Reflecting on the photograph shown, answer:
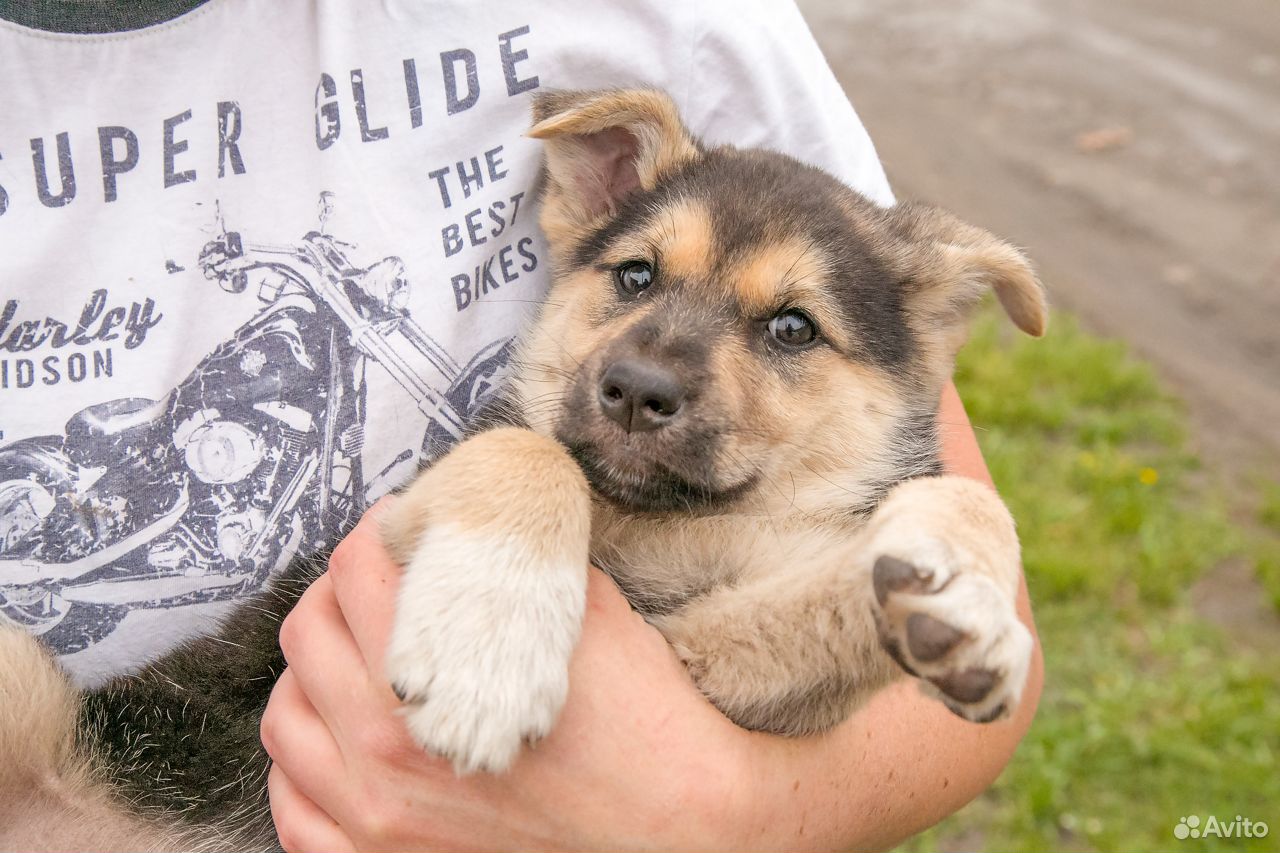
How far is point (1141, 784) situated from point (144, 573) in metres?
3.22

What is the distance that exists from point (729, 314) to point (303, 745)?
1188 millimetres

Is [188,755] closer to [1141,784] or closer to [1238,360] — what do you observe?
[1141,784]

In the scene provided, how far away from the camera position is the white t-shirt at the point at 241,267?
2.05 m

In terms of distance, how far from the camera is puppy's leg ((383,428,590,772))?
1.72 meters

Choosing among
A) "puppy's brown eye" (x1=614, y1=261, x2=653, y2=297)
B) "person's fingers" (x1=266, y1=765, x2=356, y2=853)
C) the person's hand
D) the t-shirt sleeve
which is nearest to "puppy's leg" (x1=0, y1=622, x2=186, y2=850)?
"person's fingers" (x1=266, y1=765, x2=356, y2=853)

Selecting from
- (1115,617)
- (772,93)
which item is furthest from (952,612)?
(1115,617)

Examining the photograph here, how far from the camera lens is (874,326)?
257 centimetres

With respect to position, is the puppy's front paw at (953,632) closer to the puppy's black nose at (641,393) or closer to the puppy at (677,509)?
the puppy at (677,509)

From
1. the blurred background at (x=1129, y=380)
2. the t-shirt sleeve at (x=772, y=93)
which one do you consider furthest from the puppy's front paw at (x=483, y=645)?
the blurred background at (x=1129, y=380)

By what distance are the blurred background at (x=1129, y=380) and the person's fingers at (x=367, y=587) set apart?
2437mm

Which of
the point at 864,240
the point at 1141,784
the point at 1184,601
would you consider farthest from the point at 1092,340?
the point at 864,240

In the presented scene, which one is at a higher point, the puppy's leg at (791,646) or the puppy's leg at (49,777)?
the puppy's leg at (791,646)

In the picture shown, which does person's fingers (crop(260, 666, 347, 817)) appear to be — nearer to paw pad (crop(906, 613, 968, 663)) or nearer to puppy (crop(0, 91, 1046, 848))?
puppy (crop(0, 91, 1046, 848))

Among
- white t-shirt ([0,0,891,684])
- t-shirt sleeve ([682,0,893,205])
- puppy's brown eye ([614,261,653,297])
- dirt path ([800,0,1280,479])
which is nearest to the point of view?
white t-shirt ([0,0,891,684])
